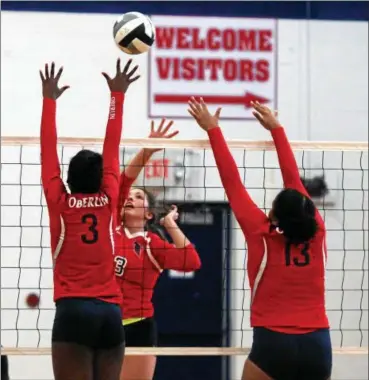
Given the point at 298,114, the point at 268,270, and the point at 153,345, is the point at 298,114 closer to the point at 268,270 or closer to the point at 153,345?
the point at 153,345

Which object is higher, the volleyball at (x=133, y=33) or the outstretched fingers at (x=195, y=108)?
the volleyball at (x=133, y=33)

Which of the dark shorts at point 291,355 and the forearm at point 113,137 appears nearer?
the dark shorts at point 291,355

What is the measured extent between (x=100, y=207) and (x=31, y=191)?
4.70m

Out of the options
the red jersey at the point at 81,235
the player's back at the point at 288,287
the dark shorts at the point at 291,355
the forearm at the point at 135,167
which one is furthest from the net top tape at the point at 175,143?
the dark shorts at the point at 291,355

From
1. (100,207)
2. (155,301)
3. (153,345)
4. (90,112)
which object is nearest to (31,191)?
(90,112)

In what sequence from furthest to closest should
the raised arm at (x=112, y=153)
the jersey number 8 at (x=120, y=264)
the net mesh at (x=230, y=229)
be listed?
the net mesh at (x=230, y=229), the jersey number 8 at (x=120, y=264), the raised arm at (x=112, y=153)

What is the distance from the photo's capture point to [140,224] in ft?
22.2

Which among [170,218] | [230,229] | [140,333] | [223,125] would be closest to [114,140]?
[170,218]

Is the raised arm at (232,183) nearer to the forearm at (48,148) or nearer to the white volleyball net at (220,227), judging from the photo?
the forearm at (48,148)

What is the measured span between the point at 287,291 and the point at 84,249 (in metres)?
1.07

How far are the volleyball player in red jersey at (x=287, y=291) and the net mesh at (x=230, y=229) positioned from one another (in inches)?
173

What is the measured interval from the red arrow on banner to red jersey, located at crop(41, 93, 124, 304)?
4.92 meters

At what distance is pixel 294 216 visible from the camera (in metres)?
4.81

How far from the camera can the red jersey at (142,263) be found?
21.4 ft
